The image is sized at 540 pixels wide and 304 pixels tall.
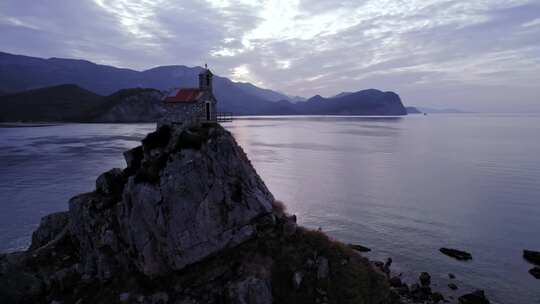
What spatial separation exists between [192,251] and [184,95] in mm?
19270

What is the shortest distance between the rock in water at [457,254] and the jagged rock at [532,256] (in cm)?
697

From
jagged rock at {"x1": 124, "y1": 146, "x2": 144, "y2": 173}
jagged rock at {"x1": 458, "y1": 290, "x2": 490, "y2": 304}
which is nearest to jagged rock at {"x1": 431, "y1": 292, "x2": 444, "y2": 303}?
jagged rock at {"x1": 458, "y1": 290, "x2": 490, "y2": 304}

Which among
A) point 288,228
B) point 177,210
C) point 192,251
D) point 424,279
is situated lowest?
point 424,279

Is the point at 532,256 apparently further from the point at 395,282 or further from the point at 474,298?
the point at 395,282

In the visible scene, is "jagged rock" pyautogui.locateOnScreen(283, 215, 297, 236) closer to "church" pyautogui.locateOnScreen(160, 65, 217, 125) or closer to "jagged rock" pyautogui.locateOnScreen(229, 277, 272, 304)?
"jagged rock" pyautogui.locateOnScreen(229, 277, 272, 304)

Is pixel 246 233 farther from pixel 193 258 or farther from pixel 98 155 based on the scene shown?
pixel 98 155

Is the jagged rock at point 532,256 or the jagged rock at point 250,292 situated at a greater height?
the jagged rock at point 250,292

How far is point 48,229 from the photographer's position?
39.2 metres

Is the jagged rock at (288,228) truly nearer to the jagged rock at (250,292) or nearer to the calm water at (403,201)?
the jagged rock at (250,292)

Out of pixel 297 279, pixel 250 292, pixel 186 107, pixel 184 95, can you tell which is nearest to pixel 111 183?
pixel 186 107

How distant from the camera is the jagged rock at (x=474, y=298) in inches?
1252

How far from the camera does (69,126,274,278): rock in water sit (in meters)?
30.4

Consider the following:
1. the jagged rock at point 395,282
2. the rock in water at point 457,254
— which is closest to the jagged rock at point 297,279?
the jagged rock at point 395,282

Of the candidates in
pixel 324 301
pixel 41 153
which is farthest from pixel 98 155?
pixel 324 301
